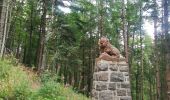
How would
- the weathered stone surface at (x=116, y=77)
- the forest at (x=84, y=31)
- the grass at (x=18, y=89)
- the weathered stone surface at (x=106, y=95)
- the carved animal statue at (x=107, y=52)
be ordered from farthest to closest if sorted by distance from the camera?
the forest at (x=84, y=31) < the carved animal statue at (x=107, y=52) < the weathered stone surface at (x=116, y=77) < the weathered stone surface at (x=106, y=95) < the grass at (x=18, y=89)

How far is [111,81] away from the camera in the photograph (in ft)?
31.5

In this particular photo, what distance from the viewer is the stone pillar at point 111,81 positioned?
9562 mm

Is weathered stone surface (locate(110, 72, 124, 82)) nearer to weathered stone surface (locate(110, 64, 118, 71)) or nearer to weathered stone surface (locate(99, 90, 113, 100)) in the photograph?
weathered stone surface (locate(110, 64, 118, 71))

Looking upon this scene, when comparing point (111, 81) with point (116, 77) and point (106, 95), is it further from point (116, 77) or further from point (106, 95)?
point (106, 95)

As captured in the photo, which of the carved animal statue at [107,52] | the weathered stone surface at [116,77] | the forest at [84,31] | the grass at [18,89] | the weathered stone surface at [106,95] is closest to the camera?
the grass at [18,89]

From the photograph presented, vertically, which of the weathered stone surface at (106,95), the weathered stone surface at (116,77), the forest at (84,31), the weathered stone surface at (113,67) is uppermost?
the forest at (84,31)

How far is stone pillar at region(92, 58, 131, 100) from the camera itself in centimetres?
956

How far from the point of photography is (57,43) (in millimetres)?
26344

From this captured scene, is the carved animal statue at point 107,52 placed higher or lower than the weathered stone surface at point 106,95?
higher

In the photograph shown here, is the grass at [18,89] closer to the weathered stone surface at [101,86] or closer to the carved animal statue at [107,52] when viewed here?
the weathered stone surface at [101,86]

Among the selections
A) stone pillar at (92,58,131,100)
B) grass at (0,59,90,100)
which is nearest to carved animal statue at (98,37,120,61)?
stone pillar at (92,58,131,100)

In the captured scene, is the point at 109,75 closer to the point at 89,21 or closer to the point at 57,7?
the point at 57,7

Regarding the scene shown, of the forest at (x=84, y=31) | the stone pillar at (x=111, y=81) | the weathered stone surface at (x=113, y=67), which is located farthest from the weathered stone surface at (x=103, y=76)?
the forest at (x=84, y=31)

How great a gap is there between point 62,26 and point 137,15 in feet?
25.0
